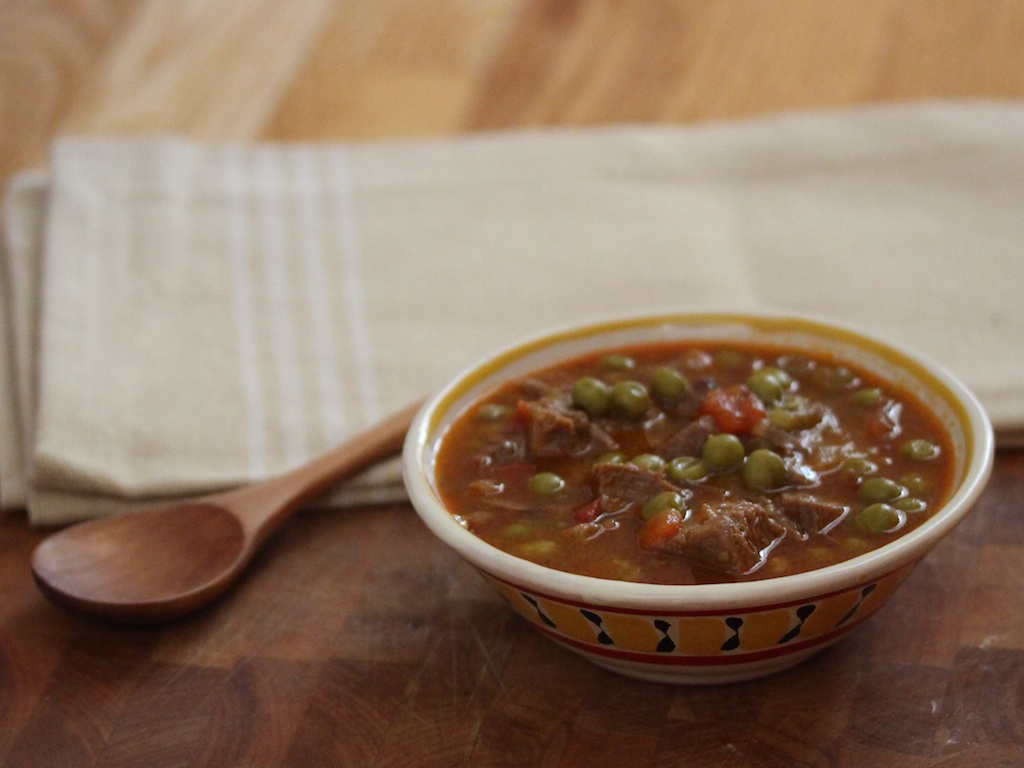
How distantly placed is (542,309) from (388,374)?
0.50 meters

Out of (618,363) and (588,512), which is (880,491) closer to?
(588,512)

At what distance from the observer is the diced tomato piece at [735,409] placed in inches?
99.6

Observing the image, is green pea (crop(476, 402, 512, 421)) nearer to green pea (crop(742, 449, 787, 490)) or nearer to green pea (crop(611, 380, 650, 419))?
green pea (crop(611, 380, 650, 419))

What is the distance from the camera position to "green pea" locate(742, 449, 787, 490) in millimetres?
2387

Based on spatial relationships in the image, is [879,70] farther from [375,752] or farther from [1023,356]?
[375,752]

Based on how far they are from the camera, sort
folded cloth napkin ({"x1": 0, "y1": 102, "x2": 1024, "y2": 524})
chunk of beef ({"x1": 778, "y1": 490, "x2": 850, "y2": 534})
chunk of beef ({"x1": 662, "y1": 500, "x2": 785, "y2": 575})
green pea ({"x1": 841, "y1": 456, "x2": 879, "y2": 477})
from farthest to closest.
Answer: folded cloth napkin ({"x1": 0, "y1": 102, "x2": 1024, "y2": 524}) → green pea ({"x1": 841, "y1": 456, "x2": 879, "y2": 477}) → chunk of beef ({"x1": 778, "y1": 490, "x2": 850, "y2": 534}) → chunk of beef ({"x1": 662, "y1": 500, "x2": 785, "y2": 575})

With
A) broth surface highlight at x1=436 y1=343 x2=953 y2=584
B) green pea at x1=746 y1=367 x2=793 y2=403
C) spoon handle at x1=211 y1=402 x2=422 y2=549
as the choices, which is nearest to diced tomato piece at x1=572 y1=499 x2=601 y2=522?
broth surface highlight at x1=436 y1=343 x2=953 y2=584

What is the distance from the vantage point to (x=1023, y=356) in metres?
3.20

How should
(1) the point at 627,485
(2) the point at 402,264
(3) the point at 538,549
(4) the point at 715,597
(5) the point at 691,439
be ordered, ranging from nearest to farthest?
(4) the point at 715,597
(3) the point at 538,549
(1) the point at 627,485
(5) the point at 691,439
(2) the point at 402,264

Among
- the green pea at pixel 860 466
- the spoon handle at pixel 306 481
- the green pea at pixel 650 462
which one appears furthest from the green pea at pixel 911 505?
the spoon handle at pixel 306 481

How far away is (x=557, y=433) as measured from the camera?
2.57 meters

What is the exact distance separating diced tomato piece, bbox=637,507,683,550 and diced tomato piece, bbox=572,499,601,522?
0.10 m

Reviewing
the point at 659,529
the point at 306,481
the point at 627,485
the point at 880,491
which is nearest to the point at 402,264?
the point at 306,481

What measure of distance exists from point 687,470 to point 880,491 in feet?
1.18
